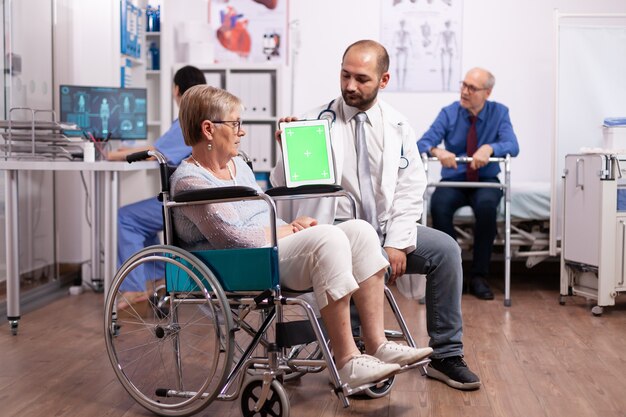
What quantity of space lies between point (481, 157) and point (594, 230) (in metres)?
0.69

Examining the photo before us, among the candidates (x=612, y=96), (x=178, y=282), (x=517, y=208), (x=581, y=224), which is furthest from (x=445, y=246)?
(x=612, y=96)

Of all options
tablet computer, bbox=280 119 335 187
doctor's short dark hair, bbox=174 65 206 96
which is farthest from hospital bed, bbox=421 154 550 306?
tablet computer, bbox=280 119 335 187

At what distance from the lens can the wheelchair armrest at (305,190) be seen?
250 cm

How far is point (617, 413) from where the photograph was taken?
8.28 ft

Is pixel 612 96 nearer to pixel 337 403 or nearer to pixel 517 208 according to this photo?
pixel 517 208

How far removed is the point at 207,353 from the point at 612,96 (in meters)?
2.85

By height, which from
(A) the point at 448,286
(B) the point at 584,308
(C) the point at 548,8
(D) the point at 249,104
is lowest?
(B) the point at 584,308

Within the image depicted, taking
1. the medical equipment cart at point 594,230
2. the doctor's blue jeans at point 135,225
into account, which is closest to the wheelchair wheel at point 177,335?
the doctor's blue jeans at point 135,225

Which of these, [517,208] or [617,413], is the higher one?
[517,208]

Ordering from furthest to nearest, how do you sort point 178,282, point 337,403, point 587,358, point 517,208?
1. point 517,208
2. point 587,358
3. point 337,403
4. point 178,282

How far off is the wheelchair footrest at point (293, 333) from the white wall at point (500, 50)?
346cm

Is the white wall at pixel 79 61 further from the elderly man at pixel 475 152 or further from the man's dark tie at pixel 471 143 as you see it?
the man's dark tie at pixel 471 143

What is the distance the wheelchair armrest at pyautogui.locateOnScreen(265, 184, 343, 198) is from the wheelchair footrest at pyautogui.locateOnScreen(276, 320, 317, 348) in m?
0.38

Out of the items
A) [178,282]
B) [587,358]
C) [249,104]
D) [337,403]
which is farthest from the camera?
[249,104]
